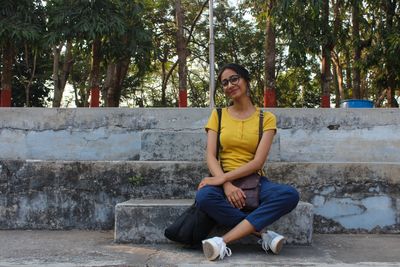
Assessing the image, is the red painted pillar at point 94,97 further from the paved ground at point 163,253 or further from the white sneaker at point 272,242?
the white sneaker at point 272,242

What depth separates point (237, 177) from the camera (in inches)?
124

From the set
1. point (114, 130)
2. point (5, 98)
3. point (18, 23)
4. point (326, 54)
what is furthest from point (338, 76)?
point (114, 130)

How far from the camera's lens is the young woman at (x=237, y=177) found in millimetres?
2930

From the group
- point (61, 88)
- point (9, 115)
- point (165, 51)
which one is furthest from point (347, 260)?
point (165, 51)

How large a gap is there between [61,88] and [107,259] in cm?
1400

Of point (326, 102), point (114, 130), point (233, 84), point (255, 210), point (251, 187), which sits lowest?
point (255, 210)

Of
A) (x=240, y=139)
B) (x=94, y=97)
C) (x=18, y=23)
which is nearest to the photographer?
(x=240, y=139)

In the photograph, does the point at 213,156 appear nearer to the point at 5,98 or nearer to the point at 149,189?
the point at 149,189

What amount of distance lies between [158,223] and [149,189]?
0.56 metres

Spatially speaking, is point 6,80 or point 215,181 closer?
point 215,181

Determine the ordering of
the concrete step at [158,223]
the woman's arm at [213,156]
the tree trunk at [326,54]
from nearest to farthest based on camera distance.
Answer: the woman's arm at [213,156], the concrete step at [158,223], the tree trunk at [326,54]

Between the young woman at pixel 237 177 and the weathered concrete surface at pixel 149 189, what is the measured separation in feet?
2.03

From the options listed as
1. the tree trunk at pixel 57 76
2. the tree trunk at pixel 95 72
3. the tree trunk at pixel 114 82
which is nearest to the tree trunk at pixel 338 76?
the tree trunk at pixel 114 82

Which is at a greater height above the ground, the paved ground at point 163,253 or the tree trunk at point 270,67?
the tree trunk at point 270,67
